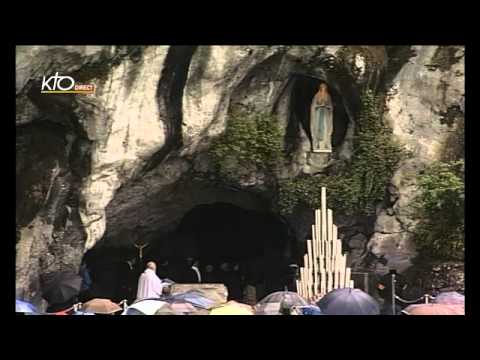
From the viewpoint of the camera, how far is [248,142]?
40.0ft

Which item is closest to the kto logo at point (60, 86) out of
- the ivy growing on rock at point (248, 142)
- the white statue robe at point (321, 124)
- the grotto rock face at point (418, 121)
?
the ivy growing on rock at point (248, 142)

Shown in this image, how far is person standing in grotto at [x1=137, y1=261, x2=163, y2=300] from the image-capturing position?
39.4ft

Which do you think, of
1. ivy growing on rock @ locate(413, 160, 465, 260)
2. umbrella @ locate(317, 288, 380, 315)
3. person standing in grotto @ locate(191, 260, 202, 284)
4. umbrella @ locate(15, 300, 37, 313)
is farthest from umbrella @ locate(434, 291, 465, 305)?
umbrella @ locate(15, 300, 37, 313)

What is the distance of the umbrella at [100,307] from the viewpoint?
11.6 meters

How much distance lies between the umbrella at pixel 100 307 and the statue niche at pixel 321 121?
11.6ft

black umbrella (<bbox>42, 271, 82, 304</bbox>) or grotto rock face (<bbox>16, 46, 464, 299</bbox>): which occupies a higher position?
grotto rock face (<bbox>16, 46, 464, 299</bbox>)

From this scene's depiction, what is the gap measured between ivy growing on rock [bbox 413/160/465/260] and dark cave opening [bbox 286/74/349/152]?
4.32ft

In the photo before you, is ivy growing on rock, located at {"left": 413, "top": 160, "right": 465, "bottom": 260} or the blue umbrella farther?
ivy growing on rock, located at {"left": 413, "top": 160, "right": 465, "bottom": 260}

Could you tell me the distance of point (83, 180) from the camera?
40.1 feet

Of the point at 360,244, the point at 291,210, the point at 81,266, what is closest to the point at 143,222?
the point at 81,266

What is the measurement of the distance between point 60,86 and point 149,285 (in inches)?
116

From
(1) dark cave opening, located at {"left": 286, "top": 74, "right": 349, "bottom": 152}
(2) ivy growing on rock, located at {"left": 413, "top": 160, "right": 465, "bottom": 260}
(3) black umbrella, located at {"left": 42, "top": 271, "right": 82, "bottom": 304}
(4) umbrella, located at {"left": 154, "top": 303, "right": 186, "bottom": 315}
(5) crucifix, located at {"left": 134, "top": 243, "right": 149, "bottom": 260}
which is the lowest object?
(4) umbrella, located at {"left": 154, "top": 303, "right": 186, "bottom": 315}

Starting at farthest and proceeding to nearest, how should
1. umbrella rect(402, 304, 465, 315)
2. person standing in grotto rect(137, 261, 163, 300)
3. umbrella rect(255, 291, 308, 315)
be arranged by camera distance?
person standing in grotto rect(137, 261, 163, 300), umbrella rect(255, 291, 308, 315), umbrella rect(402, 304, 465, 315)

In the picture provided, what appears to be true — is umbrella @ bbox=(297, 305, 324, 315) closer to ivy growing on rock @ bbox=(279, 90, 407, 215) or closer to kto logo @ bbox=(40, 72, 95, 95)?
ivy growing on rock @ bbox=(279, 90, 407, 215)
